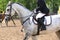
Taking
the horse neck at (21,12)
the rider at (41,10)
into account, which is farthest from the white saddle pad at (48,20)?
the horse neck at (21,12)

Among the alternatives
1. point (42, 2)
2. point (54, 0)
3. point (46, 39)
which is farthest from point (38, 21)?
point (54, 0)

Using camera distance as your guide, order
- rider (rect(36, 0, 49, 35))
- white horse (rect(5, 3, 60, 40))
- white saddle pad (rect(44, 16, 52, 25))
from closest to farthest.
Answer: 1. white horse (rect(5, 3, 60, 40))
2. rider (rect(36, 0, 49, 35))
3. white saddle pad (rect(44, 16, 52, 25))

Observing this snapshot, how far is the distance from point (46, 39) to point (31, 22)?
14.9 feet

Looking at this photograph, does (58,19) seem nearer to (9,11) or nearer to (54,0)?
(9,11)

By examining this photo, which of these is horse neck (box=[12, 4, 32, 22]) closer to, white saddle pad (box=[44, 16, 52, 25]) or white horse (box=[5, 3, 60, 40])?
white horse (box=[5, 3, 60, 40])

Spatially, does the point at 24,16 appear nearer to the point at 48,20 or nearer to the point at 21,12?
the point at 21,12

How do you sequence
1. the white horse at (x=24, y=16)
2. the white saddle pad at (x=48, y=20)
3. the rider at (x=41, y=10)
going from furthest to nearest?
the white saddle pad at (x=48, y=20), the rider at (x=41, y=10), the white horse at (x=24, y=16)

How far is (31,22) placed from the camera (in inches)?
419

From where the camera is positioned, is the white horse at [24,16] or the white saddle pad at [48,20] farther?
the white saddle pad at [48,20]

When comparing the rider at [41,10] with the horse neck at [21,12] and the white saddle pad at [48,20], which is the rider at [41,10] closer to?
the white saddle pad at [48,20]

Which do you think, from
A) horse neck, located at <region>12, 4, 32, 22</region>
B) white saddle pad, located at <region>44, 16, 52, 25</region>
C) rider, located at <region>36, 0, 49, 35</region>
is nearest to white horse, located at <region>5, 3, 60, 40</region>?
horse neck, located at <region>12, 4, 32, 22</region>

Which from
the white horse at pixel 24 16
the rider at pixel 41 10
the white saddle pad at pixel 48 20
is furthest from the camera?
the white saddle pad at pixel 48 20

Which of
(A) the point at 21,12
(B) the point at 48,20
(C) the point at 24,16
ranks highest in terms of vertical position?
(A) the point at 21,12

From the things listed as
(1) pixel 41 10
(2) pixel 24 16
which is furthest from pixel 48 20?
(2) pixel 24 16
